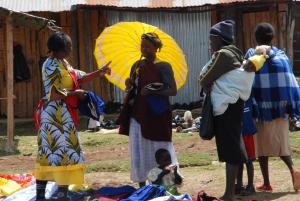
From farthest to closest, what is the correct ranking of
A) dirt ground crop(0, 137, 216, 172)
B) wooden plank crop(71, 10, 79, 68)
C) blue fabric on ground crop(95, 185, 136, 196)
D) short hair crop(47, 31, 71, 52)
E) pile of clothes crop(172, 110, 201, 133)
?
wooden plank crop(71, 10, 79, 68) < pile of clothes crop(172, 110, 201, 133) < dirt ground crop(0, 137, 216, 172) < blue fabric on ground crop(95, 185, 136, 196) < short hair crop(47, 31, 71, 52)

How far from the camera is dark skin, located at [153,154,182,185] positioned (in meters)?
5.65

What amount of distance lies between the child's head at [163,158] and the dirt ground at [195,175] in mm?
787

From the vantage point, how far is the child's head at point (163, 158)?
572 cm

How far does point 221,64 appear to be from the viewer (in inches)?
211

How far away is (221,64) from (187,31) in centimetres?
871

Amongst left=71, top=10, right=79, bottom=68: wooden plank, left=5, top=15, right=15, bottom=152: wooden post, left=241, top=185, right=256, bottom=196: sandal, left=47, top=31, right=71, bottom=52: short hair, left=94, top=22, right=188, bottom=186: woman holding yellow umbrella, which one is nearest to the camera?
left=47, top=31, right=71, bottom=52: short hair

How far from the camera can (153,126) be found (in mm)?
5836

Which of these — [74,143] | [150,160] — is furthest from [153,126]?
[74,143]

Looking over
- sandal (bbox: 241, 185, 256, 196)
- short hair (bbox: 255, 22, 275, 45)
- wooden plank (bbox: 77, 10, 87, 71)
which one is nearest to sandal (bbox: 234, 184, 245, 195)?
sandal (bbox: 241, 185, 256, 196)

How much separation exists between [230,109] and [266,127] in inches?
33.1

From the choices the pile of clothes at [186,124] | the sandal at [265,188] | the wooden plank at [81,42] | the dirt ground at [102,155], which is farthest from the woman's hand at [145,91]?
the wooden plank at [81,42]

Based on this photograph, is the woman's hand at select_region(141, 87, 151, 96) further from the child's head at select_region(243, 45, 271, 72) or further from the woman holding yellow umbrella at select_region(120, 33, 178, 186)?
the child's head at select_region(243, 45, 271, 72)

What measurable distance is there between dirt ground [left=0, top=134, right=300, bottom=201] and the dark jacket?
1.30 metres

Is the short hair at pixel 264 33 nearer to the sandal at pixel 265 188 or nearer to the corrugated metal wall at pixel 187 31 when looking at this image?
the sandal at pixel 265 188
